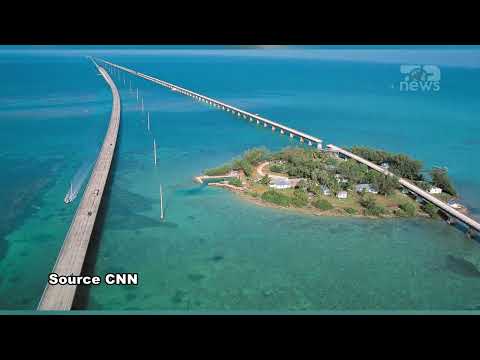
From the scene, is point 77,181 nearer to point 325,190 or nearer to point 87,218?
point 87,218

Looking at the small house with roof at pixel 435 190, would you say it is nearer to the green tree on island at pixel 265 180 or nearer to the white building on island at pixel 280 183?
the white building on island at pixel 280 183

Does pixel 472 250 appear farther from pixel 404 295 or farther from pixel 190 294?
pixel 190 294

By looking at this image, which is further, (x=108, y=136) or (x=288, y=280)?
(x=108, y=136)

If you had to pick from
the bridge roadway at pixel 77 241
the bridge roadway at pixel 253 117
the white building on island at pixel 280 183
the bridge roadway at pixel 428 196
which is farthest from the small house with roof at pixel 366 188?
the bridge roadway at pixel 77 241

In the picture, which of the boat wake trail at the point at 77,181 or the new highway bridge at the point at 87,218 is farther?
the boat wake trail at the point at 77,181

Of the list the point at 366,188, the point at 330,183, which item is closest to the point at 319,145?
the point at 366,188

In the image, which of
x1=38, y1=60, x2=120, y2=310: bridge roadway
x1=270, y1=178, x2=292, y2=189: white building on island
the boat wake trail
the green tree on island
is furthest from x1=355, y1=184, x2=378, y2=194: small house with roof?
the boat wake trail

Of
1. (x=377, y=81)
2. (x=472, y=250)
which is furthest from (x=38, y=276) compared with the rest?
(x=377, y=81)
